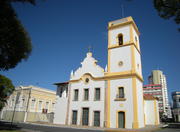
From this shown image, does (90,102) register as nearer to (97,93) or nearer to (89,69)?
(97,93)

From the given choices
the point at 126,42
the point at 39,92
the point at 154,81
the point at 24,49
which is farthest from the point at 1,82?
the point at 154,81

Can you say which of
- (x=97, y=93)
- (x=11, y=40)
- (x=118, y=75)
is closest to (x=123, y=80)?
(x=118, y=75)

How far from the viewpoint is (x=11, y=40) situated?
11.5m

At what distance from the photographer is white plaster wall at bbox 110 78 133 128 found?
1988cm

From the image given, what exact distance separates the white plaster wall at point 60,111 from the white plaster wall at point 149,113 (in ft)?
45.7

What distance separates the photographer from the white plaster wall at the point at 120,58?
74.2ft

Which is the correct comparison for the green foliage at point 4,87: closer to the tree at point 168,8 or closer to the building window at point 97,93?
the building window at point 97,93

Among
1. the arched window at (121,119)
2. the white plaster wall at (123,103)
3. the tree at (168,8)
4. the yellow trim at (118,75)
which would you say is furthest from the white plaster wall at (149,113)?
the tree at (168,8)

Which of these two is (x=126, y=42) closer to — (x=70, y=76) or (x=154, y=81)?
(x=70, y=76)

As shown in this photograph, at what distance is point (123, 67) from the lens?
A: 2269cm

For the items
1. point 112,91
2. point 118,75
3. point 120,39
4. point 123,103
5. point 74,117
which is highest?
point 120,39

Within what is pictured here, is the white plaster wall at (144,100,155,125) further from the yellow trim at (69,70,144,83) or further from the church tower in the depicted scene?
the yellow trim at (69,70,144,83)

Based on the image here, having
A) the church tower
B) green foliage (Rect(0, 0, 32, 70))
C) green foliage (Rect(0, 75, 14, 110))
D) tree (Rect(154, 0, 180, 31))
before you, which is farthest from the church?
green foliage (Rect(0, 0, 32, 70))

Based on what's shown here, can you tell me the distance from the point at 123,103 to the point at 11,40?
15238 mm
